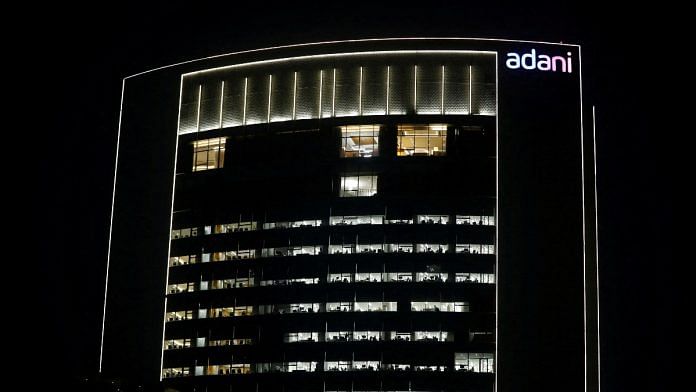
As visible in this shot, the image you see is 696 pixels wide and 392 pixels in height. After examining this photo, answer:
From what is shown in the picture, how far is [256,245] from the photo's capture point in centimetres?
10000

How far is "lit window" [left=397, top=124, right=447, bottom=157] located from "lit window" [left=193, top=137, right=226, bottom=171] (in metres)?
18.5

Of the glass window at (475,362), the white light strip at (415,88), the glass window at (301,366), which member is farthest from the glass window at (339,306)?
the white light strip at (415,88)

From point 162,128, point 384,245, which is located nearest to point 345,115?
point 384,245

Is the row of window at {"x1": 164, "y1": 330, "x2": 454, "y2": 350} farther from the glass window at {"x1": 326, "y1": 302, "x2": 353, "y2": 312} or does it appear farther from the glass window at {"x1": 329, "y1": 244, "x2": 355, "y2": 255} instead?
the glass window at {"x1": 329, "y1": 244, "x2": 355, "y2": 255}

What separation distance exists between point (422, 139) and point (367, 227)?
408 inches

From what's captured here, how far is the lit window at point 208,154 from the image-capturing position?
104062mm

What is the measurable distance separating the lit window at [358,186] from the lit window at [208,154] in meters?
13.3
